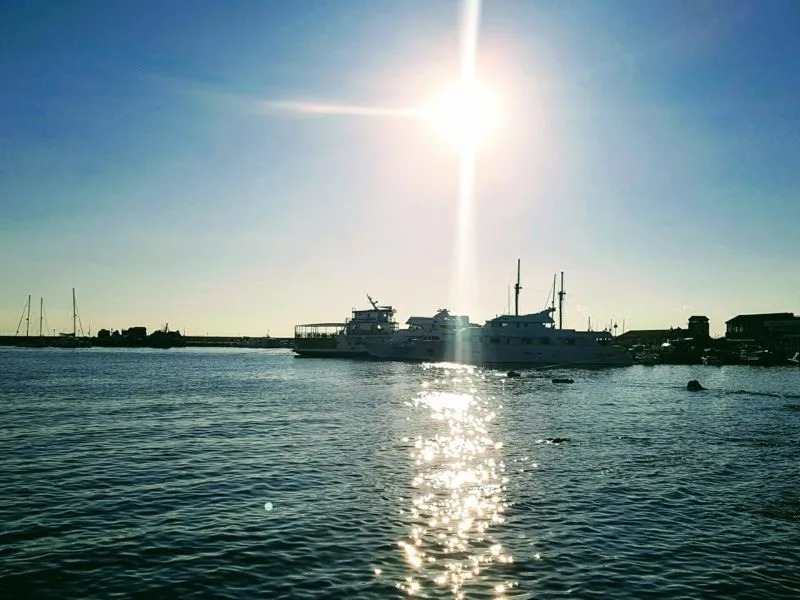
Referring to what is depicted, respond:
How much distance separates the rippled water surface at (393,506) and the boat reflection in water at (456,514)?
8 centimetres

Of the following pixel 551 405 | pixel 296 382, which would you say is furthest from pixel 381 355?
pixel 551 405

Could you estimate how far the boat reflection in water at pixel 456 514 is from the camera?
506 inches

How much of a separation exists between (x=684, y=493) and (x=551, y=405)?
29.2 metres

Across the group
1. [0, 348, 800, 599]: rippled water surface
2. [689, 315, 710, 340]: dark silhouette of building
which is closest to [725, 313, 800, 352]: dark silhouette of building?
[689, 315, 710, 340]: dark silhouette of building

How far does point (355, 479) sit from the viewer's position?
2178cm

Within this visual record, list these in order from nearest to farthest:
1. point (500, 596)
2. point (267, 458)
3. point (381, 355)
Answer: point (500, 596)
point (267, 458)
point (381, 355)

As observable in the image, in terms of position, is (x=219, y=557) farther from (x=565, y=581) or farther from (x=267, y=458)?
(x=267, y=458)

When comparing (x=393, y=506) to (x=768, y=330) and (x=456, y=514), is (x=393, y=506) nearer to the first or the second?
(x=456, y=514)

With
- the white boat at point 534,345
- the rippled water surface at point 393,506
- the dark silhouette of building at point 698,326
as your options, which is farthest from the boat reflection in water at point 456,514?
the dark silhouette of building at point 698,326

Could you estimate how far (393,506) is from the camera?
18.3 m

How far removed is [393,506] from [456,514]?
197 cm

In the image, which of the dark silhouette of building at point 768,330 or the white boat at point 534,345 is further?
the dark silhouette of building at point 768,330

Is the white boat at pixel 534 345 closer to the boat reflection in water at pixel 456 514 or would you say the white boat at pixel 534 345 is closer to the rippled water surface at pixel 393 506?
the rippled water surface at pixel 393 506

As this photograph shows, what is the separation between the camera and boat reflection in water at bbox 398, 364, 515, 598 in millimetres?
12852
